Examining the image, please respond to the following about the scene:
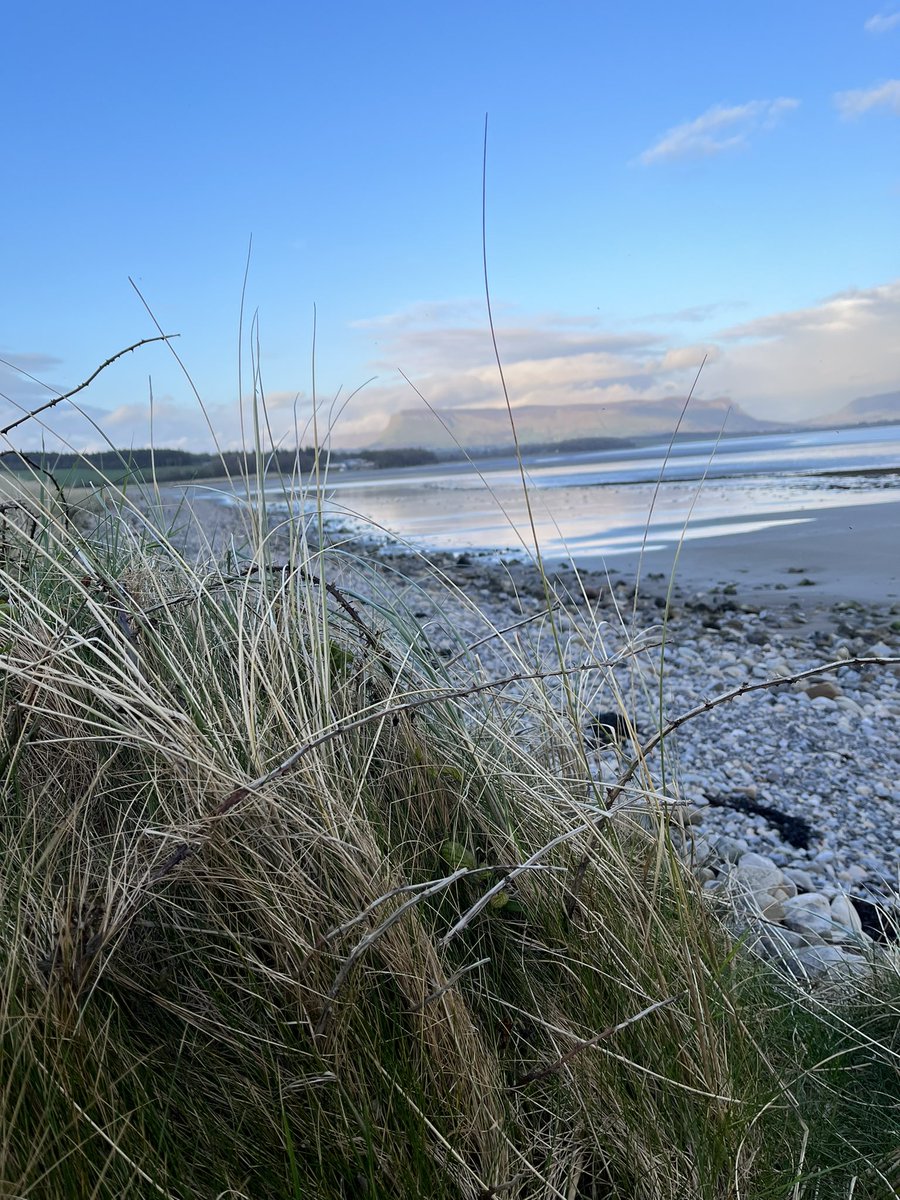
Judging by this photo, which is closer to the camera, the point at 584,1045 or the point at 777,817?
the point at 584,1045

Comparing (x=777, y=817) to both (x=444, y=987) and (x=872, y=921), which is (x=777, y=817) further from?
(x=444, y=987)

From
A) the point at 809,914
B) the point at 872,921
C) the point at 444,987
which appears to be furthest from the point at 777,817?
the point at 444,987

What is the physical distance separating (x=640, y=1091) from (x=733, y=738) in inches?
137

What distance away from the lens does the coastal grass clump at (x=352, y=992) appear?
1247mm

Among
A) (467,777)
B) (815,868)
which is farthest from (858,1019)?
(815,868)

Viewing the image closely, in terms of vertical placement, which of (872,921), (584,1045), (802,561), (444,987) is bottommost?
(872,921)

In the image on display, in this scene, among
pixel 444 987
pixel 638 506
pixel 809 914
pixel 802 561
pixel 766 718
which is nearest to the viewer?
pixel 444 987

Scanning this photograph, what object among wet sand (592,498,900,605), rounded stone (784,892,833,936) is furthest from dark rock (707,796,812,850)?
wet sand (592,498,900,605)

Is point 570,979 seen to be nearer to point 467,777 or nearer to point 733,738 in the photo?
point 467,777

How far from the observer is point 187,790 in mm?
1462

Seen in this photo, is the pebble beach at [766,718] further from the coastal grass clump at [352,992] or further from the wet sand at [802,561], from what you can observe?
the coastal grass clump at [352,992]

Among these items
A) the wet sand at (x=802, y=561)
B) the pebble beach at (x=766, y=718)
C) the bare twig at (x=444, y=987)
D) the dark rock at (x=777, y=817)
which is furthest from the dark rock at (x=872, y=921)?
the wet sand at (x=802, y=561)

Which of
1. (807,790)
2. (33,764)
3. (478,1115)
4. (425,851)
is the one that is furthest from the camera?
(807,790)

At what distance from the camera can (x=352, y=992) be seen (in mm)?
1297
